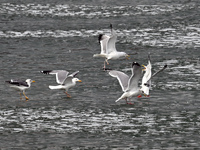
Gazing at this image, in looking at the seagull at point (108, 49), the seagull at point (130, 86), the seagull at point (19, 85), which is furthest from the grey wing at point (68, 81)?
the seagull at point (108, 49)

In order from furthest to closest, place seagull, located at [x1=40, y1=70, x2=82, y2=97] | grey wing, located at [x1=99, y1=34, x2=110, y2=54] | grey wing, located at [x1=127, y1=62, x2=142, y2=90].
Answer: grey wing, located at [x1=99, y1=34, x2=110, y2=54] → seagull, located at [x1=40, y1=70, x2=82, y2=97] → grey wing, located at [x1=127, y1=62, x2=142, y2=90]

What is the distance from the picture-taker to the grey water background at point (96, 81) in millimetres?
15000

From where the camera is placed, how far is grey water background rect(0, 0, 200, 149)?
1500 cm

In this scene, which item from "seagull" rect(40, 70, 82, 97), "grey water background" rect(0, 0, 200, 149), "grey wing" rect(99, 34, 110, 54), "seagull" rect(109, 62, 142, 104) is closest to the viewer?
"grey water background" rect(0, 0, 200, 149)

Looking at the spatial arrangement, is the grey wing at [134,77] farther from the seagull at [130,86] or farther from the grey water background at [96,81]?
the grey water background at [96,81]

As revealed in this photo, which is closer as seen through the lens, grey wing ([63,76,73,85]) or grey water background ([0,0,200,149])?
grey water background ([0,0,200,149])

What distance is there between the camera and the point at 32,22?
41125mm

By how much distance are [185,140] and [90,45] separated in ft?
60.0

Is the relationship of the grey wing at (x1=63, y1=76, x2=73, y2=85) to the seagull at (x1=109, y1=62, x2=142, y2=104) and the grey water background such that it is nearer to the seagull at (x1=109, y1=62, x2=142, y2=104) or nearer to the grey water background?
the grey water background

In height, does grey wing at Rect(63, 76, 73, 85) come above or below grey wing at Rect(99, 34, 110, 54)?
below

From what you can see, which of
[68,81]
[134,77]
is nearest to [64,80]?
[68,81]

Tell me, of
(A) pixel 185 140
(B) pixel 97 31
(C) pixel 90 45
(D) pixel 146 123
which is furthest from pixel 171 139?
(B) pixel 97 31

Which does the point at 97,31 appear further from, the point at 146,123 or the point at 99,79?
the point at 146,123

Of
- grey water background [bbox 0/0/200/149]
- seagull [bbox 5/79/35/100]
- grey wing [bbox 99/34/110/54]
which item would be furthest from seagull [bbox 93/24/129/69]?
seagull [bbox 5/79/35/100]
